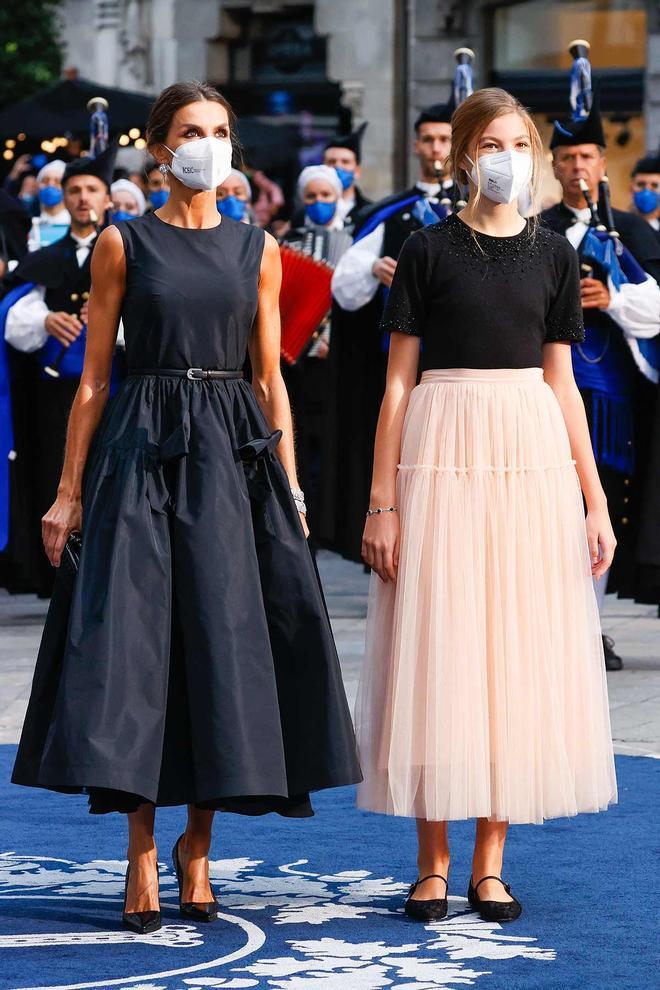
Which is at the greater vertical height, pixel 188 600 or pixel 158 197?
pixel 158 197

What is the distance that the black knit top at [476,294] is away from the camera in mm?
5289

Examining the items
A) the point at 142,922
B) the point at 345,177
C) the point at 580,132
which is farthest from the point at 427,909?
the point at 345,177

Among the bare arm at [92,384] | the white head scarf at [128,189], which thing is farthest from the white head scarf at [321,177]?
the bare arm at [92,384]

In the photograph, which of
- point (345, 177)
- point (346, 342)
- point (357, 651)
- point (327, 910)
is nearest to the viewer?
point (327, 910)

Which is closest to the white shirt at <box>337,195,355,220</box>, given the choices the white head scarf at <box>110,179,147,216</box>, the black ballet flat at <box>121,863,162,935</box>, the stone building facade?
the white head scarf at <box>110,179,147,216</box>

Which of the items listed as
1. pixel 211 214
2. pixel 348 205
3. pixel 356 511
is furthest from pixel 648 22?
pixel 211 214

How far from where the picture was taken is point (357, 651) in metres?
9.60

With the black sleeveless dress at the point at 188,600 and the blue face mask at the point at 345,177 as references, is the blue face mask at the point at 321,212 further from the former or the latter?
the black sleeveless dress at the point at 188,600

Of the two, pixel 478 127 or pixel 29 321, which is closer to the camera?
pixel 478 127

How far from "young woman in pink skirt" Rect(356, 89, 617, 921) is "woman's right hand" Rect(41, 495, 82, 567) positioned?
28.0 inches

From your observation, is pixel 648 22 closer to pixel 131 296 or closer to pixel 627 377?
pixel 627 377

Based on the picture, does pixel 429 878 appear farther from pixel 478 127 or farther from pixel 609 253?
pixel 609 253

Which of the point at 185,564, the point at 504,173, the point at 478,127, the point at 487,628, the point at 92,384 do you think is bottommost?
the point at 487,628

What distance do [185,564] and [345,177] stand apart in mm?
9429
